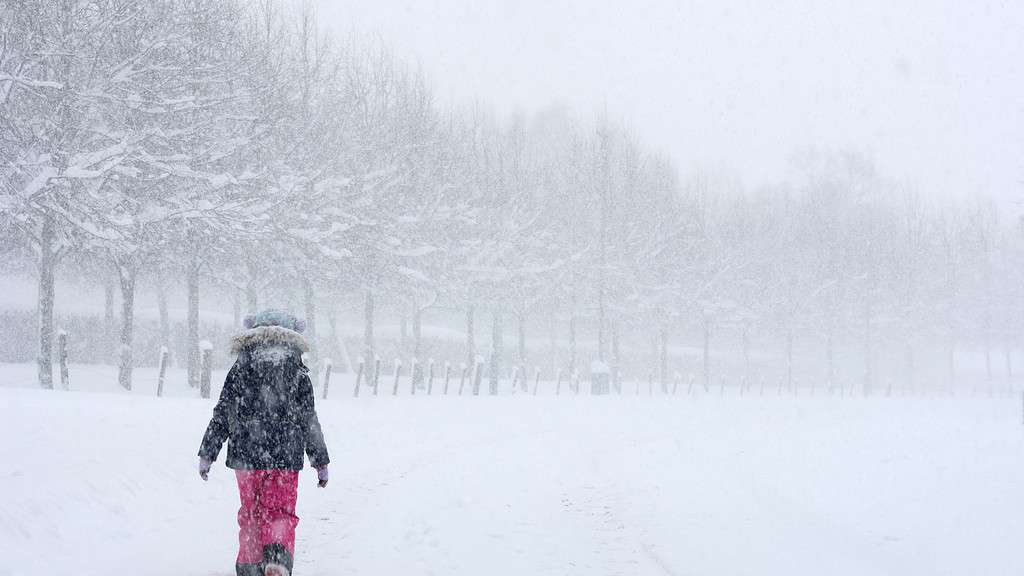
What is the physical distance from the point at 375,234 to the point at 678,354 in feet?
112

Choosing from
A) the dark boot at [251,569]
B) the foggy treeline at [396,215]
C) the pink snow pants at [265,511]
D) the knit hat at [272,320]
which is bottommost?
the dark boot at [251,569]

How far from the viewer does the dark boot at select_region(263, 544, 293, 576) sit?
5.73m

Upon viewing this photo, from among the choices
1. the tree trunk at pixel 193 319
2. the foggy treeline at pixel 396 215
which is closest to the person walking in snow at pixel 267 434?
the foggy treeline at pixel 396 215

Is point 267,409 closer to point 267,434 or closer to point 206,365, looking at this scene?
point 267,434

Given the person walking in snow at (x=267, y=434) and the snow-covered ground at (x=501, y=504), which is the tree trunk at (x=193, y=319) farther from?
the person walking in snow at (x=267, y=434)

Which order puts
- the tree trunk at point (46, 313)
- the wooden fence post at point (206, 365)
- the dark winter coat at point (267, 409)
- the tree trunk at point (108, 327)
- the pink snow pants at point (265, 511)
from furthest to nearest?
the tree trunk at point (108, 327) < the tree trunk at point (46, 313) < the wooden fence post at point (206, 365) < the dark winter coat at point (267, 409) < the pink snow pants at point (265, 511)

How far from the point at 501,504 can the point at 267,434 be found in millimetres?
4400

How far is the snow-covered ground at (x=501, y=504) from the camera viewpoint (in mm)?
7266

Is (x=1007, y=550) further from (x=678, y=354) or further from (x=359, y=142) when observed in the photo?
(x=678, y=354)

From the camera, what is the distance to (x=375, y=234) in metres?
27.1

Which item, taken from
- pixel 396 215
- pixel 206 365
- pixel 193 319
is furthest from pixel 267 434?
pixel 396 215

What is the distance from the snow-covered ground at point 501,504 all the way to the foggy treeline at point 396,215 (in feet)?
19.5

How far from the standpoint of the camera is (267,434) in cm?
599

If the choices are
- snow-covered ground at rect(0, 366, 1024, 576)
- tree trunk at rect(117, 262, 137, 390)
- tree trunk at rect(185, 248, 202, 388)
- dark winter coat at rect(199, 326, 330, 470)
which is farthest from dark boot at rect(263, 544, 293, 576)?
tree trunk at rect(185, 248, 202, 388)
